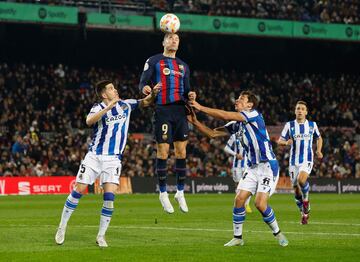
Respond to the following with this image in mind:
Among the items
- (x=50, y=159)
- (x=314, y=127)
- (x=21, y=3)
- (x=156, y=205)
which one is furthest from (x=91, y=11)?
(x=314, y=127)

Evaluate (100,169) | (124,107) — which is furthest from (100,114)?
(100,169)

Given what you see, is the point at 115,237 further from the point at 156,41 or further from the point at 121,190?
the point at 156,41

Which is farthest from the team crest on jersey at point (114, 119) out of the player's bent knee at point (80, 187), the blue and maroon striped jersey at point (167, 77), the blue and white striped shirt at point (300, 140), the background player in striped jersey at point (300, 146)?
the blue and white striped shirt at point (300, 140)

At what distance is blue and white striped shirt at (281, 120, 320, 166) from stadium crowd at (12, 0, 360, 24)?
26788mm

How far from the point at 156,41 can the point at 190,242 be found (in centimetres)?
4213

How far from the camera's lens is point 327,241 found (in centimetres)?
1529

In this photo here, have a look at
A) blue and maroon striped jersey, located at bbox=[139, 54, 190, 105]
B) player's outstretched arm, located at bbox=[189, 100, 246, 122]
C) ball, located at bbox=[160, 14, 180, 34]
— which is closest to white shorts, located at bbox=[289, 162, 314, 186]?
blue and maroon striped jersey, located at bbox=[139, 54, 190, 105]

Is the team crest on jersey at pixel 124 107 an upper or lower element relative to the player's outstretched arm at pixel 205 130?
upper

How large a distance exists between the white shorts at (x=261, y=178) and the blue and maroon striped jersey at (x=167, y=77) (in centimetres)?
272

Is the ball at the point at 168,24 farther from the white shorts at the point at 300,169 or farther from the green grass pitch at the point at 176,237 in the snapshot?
the white shorts at the point at 300,169

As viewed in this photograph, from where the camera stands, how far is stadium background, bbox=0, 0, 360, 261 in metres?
41.6

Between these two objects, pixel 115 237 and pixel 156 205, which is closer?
pixel 115 237

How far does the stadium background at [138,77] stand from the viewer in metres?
41.6

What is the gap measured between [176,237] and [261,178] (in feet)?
7.43
